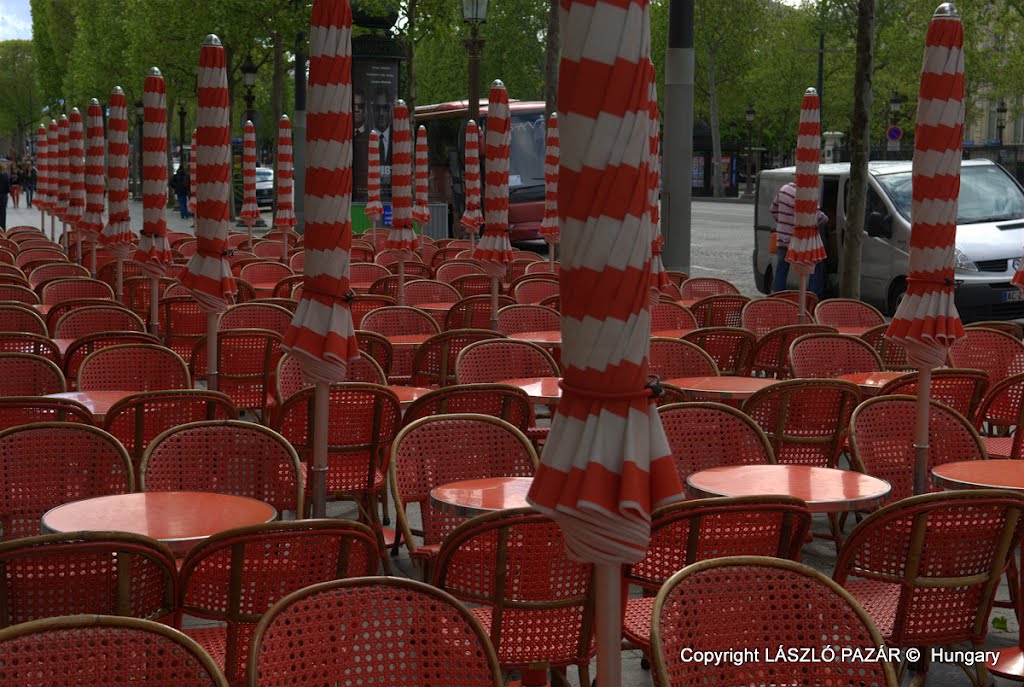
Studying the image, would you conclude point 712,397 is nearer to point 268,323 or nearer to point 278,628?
point 268,323

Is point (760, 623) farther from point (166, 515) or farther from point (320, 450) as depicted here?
point (320, 450)

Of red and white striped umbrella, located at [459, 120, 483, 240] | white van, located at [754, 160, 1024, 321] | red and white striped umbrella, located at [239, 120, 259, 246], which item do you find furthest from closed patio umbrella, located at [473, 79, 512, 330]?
red and white striped umbrella, located at [239, 120, 259, 246]

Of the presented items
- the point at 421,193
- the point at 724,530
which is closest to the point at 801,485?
the point at 724,530

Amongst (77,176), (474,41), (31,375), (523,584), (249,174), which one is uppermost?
(474,41)

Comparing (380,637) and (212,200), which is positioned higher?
(212,200)

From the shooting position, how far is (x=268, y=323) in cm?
1034

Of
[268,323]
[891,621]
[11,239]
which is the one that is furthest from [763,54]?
[891,621]

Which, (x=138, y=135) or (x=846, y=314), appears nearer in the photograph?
(x=846, y=314)

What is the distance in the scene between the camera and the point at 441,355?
938cm

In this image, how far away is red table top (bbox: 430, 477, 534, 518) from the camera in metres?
5.31

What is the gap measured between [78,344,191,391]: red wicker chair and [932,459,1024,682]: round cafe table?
160 inches

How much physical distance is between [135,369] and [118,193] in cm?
564

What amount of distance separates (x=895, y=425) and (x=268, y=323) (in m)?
5.15

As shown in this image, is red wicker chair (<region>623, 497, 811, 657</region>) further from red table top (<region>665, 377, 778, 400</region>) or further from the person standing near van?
the person standing near van
